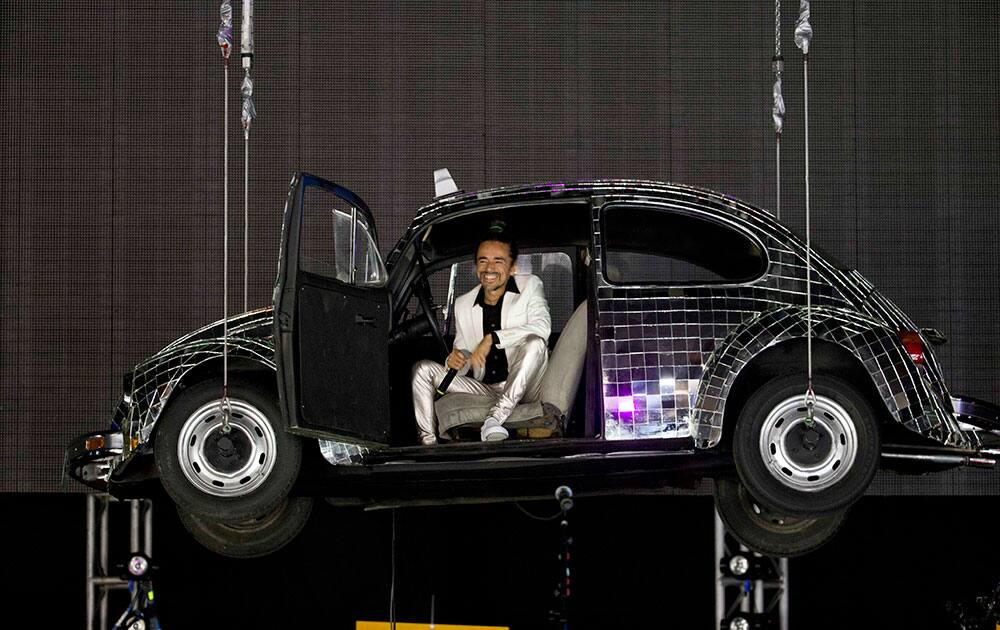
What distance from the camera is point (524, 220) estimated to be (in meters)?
6.83

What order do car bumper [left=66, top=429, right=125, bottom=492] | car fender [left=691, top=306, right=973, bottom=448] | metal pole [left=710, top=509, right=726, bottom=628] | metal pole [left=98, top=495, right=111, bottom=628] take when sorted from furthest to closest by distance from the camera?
metal pole [left=98, top=495, right=111, bottom=628]
metal pole [left=710, top=509, right=726, bottom=628]
car bumper [left=66, top=429, right=125, bottom=492]
car fender [left=691, top=306, right=973, bottom=448]

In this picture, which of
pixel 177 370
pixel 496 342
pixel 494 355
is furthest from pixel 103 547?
pixel 496 342

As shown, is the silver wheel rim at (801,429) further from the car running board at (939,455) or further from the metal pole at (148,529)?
the metal pole at (148,529)

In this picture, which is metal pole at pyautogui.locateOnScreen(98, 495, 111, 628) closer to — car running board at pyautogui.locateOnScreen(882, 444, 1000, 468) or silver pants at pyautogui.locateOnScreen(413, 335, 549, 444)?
silver pants at pyautogui.locateOnScreen(413, 335, 549, 444)

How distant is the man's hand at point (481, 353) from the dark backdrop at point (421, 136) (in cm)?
262

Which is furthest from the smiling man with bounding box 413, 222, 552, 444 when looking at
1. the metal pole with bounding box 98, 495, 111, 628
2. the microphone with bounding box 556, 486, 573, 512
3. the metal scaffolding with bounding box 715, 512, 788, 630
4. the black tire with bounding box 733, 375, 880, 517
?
the metal pole with bounding box 98, 495, 111, 628

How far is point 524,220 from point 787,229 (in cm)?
121

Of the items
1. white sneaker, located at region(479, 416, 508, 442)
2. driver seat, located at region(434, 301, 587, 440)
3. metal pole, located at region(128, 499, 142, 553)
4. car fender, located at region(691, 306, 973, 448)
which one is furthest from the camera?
metal pole, located at region(128, 499, 142, 553)

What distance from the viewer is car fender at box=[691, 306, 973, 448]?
6086mm

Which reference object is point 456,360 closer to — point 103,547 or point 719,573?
point 719,573

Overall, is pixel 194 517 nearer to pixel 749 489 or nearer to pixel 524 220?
pixel 524 220

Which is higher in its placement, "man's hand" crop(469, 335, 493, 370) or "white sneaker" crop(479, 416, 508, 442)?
"man's hand" crop(469, 335, 493, 370)

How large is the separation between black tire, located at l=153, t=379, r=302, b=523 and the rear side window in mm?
1580

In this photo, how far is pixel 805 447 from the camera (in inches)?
238
